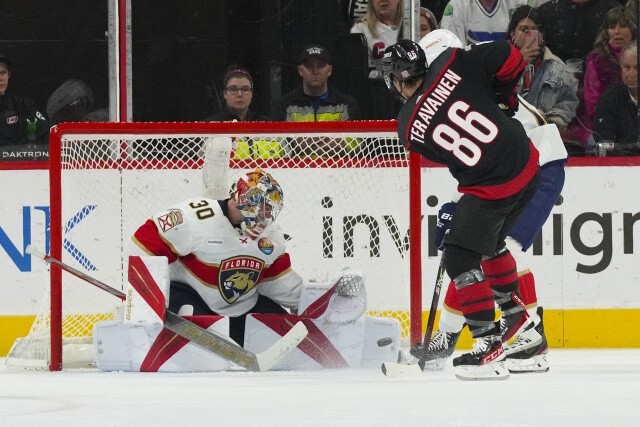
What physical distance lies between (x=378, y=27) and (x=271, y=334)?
157 cm

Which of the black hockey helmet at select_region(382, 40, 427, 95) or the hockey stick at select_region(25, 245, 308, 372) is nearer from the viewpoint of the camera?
the black hockey helmet at select_region(382, 40, 427, 95)

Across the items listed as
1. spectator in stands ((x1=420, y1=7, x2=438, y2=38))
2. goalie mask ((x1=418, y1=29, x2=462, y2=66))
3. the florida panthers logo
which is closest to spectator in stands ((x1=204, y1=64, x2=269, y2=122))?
spectator in stands ((x1=420, y1=7, x2=438, y2=38))

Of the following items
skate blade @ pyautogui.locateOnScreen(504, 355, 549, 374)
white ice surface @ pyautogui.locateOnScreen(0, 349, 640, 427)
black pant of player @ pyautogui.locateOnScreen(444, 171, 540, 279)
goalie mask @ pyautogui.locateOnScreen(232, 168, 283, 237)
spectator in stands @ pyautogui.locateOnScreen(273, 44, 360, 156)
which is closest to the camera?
white ice surface @ pyautogui.locateOnScreen(0, 349, 640, 427)

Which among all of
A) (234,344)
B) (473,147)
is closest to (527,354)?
(473,147)

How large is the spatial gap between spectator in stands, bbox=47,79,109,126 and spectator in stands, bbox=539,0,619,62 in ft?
5.72

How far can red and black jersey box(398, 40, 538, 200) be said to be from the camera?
12.6ft

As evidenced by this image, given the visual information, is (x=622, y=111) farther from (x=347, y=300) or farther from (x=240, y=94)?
(x=347, y=300)

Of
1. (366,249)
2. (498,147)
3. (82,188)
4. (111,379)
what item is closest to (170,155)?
(82,188)

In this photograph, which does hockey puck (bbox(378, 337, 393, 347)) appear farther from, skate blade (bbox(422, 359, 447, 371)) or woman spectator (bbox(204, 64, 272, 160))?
woman spectator (bbox(204, 64, 272, 160))

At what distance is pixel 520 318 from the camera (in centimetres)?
420

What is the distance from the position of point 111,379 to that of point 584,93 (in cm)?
239

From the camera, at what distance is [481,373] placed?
3.85m

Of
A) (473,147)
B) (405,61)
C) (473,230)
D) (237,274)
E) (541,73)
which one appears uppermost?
(541,73)

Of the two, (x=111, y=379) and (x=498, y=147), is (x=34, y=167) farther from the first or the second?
(x=498, y=147)
